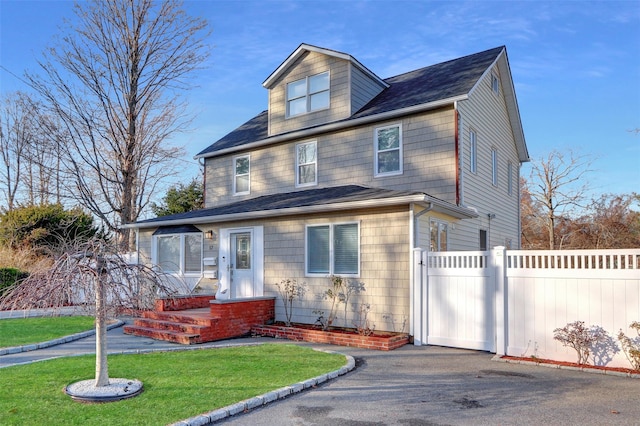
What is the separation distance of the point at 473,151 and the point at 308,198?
15.2 feet

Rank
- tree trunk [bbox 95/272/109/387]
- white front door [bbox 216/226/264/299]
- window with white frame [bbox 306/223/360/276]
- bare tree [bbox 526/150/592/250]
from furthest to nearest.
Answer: bare tree [bbox 526/150/592/250]
white front door [bbox 216/226/264/299]
window with white frame [bbox 306/223/360/276]
tree trunk [bbox 95/272/109/387]

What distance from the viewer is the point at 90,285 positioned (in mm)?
5266

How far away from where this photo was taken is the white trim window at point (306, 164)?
531 inches

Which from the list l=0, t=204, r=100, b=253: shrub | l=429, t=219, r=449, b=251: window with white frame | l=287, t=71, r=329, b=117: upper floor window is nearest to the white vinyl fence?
l=429, t=219, r=449, b=251: window with white frame

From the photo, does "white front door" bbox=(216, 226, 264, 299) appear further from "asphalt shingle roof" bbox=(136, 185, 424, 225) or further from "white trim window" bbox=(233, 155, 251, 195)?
"white trim window" bbox=(233, 155, 251, 195)

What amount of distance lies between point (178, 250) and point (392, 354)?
8.52m

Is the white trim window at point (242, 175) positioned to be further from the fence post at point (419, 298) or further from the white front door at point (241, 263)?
the fence post at point (419, 298)

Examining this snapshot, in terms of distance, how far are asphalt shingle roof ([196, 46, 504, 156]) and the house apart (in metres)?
0.07

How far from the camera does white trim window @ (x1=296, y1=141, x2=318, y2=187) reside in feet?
44.3

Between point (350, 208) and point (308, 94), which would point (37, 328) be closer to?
point (350, 208)

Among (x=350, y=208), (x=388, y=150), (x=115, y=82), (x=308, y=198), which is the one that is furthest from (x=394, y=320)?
(x=115, y=82)

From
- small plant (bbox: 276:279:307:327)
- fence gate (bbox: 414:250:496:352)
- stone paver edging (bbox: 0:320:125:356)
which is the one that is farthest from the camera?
small plant (bbox: 276:279:307:327)

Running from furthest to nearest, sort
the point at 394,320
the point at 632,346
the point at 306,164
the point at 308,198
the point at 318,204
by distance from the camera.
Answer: the point at 306,164 → the point at 308,198 → the point at 318,204 → the point at 394,320 → the point at 632,346

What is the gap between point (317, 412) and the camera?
494cm
